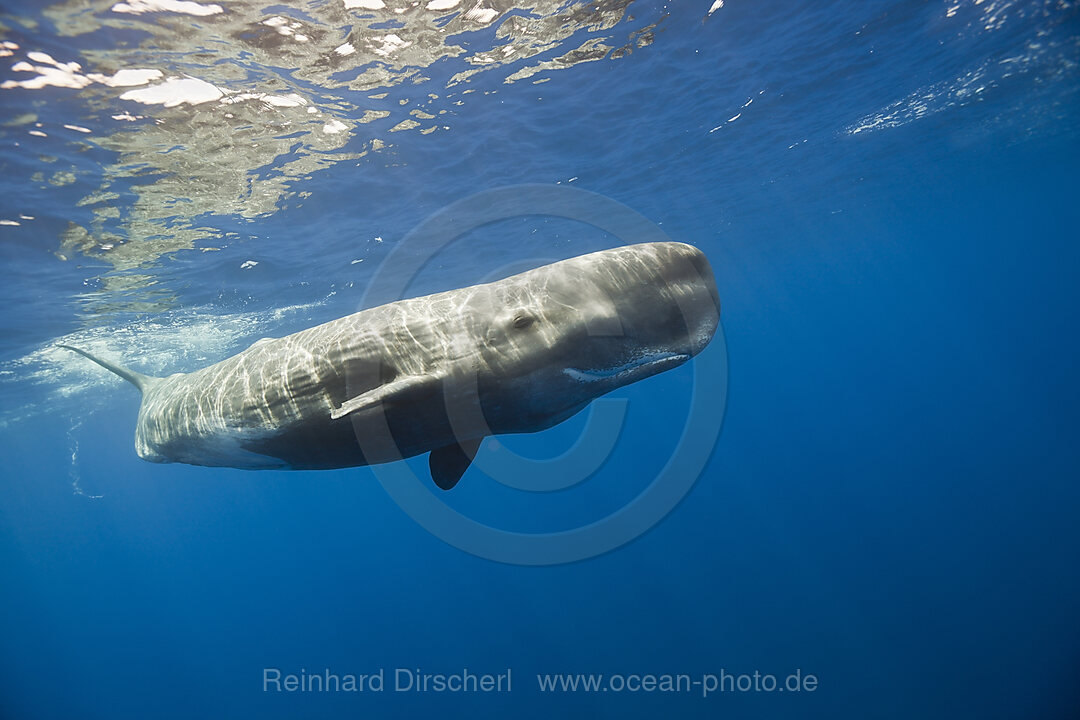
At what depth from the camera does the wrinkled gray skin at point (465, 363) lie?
118 inches

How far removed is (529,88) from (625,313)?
10986 mm

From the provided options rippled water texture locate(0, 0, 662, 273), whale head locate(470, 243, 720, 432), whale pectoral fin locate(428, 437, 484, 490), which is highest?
rippled water texture locate(0, 0, 662, 273)

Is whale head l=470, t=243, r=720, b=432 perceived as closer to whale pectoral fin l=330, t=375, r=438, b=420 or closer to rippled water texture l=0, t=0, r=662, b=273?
whale pectoral fin l=330, t=375, r=438, b=420

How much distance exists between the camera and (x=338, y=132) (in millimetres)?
11312

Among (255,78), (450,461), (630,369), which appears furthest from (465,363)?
(255,78)

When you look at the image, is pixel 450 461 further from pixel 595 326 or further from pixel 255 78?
pixel 255 78

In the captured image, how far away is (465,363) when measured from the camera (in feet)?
10.8

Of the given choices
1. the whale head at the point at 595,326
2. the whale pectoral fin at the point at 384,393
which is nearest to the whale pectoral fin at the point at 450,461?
the whale head at the point at 595,326

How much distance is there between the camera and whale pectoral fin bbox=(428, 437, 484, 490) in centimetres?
415

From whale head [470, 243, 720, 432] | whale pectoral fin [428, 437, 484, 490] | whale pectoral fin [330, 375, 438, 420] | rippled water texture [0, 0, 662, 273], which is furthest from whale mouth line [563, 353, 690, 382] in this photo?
rippled water texture [0, 0, 662, 273]

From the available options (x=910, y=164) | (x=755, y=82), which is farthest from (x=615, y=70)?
(x=910, y=164)

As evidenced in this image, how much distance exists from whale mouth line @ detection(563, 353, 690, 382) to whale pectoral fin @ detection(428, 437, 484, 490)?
140cm

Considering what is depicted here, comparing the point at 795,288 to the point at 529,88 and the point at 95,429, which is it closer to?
the point at 529,88

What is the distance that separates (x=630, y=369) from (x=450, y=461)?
1957mm
